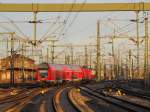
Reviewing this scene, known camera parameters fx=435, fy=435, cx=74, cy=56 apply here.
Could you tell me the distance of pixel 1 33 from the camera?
193ft

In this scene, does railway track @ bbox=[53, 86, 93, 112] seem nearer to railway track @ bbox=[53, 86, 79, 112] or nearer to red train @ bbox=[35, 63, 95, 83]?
railway track @ bbox=[53, 86, 79, 112]

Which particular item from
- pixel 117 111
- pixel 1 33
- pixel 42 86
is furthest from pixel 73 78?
pixel 117 111

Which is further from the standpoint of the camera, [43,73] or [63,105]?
[43,73]

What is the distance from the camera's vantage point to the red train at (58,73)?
61500mm

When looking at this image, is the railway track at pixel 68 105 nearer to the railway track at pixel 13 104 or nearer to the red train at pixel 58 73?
the railway track at pixel 13 104

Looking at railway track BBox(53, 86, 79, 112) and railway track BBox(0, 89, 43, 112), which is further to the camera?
railway track BBox(0, 89, 43, 112)

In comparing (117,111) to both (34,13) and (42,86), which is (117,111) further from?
(42,86)

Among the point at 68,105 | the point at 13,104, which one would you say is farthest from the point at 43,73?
the point at 68,105

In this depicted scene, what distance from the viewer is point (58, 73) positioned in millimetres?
65375

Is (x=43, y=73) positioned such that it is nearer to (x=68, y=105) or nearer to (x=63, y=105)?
(x=68, y=105)

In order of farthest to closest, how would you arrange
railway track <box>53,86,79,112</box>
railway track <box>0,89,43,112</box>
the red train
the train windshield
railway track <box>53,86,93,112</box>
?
the red train → the train windshield → railway track <box>0,89,43,112</box> → railway track <box>53,86,79,112</box> → railway track <box>53,86,93,112</box>

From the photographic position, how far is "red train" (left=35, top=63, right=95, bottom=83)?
61500 mm

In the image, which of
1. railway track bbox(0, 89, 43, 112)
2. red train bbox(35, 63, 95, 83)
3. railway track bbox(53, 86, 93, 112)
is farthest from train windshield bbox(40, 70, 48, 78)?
railway track bbox(53, 86, 93, 112)

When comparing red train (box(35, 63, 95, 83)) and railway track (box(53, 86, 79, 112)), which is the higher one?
red train (box(35, 63, 95, 83))
